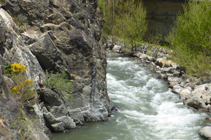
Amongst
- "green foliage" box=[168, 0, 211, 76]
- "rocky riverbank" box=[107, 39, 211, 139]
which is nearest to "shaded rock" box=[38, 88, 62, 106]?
"rocky riverbank" box=[107, 39, 211, 139]

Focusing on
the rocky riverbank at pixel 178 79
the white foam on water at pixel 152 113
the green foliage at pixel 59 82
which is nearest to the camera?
the green foliage at pixel 59 82

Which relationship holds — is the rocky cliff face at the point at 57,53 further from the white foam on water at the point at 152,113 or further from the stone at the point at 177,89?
the stone at the point at 177,89

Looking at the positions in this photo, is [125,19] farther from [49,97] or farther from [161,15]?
[49,97]

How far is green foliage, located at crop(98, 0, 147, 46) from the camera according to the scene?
26047mm

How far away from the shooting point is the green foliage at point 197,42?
1526 cm

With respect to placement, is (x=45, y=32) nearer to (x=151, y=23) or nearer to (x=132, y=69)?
(x=132, y=69)

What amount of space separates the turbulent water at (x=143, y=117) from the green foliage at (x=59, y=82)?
177 cm

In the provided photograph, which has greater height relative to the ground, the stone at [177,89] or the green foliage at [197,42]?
the green foliage at [197,42]

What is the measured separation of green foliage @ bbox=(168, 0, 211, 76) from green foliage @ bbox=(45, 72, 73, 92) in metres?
9.93

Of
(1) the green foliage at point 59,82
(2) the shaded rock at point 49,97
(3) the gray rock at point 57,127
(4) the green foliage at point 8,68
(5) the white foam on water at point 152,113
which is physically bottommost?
(5) the white foam on water at point 152,113

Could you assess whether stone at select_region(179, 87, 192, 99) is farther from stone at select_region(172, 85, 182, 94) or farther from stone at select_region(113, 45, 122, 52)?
stone at select_region(113, 45, 122, 52)

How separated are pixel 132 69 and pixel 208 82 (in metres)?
7.10

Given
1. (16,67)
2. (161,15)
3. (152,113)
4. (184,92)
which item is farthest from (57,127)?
(161,15)

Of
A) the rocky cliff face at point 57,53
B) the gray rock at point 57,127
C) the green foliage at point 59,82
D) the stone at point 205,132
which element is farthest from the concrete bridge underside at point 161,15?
the gray rock at point 57,127
